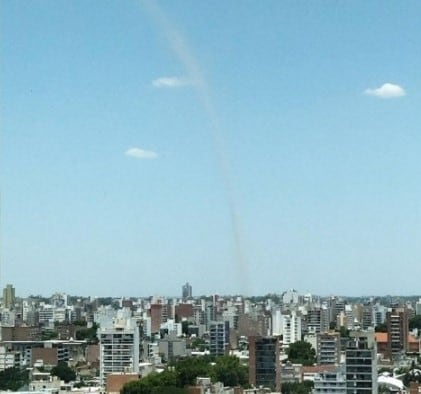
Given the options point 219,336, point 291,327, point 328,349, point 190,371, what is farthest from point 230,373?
point 291,327

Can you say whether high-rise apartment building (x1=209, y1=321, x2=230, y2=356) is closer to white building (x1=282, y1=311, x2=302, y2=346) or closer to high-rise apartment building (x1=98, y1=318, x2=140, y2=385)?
white building (x1=282, y1=311, x2=302, y2=346)

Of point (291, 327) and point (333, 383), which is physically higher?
point (291, 327)

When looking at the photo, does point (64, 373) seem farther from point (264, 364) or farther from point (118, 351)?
point (264, 364)

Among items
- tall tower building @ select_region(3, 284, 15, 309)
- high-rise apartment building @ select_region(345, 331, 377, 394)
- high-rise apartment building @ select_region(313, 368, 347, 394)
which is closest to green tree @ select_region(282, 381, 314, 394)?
high-rise apartment building @ select_region(313, 368, 347, 394)

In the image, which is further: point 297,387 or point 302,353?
point 302,353

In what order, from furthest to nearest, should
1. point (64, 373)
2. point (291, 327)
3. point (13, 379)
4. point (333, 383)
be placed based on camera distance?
point (291, 327)
point (64, 373)
point (13, 379)
point (333, 383)

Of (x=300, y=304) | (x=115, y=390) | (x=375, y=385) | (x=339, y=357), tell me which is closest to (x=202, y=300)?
(x=300, y=304)

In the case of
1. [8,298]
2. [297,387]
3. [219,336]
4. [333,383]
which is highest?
[8,298]
